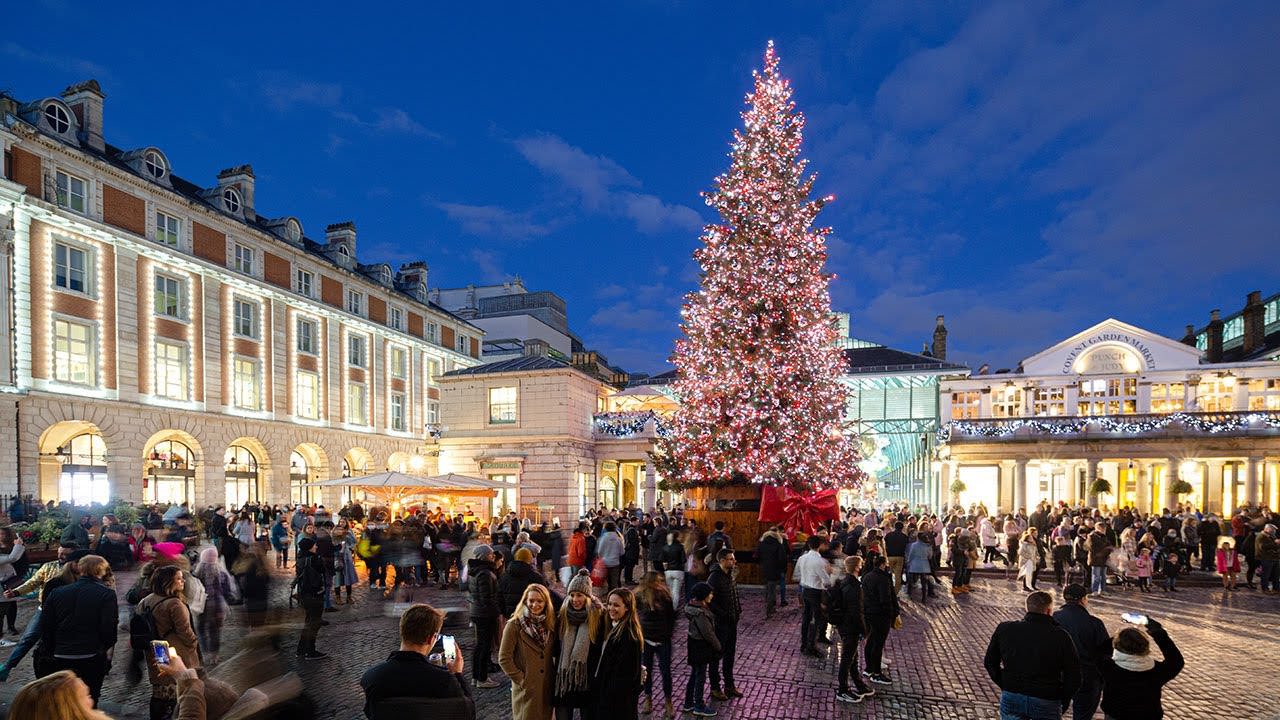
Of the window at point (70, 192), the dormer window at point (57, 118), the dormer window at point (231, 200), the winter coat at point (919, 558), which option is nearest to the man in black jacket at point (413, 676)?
the winter coat at point (919, 558)

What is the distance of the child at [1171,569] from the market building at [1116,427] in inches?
560

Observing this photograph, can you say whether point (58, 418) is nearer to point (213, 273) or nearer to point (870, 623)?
point (213, 273)

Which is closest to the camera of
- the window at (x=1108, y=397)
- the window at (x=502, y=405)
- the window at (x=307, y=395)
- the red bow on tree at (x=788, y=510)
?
the red bow on tree at (x=788, y=510)

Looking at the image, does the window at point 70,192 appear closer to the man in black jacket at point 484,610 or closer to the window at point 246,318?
the window at point 246,318

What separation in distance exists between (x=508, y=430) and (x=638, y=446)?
556 cm

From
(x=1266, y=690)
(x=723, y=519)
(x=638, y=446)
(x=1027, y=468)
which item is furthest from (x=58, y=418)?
(x=1027, y=468)

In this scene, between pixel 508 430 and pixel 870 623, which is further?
pixel 508 430

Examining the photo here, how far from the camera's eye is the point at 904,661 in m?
10.2

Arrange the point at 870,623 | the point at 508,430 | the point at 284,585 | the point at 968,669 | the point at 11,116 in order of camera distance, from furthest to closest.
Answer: the point at 508,430 < the point at 11,116 < the point at 284,585 < the point at 968,669 < the point at 870,623

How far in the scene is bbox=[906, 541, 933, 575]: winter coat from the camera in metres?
15.0

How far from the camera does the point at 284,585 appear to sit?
17.1 metres

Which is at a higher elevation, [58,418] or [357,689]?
[58,418]

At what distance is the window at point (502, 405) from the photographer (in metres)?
29.5

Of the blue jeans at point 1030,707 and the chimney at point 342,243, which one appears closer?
the blue jeans at point 1030,707
